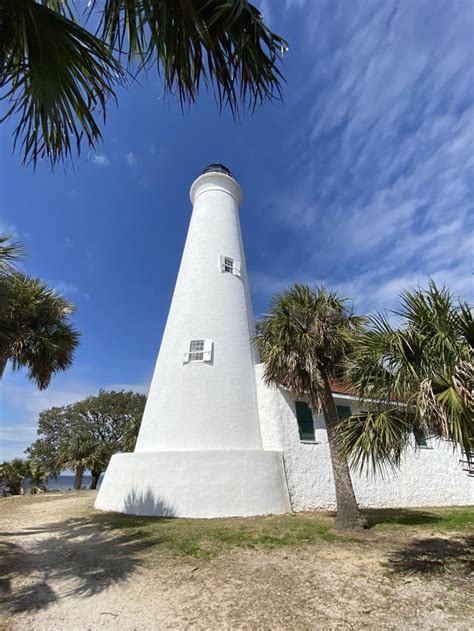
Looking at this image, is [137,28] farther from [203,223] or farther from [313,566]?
[203,223]

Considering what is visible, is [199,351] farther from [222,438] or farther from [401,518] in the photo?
[401,518]

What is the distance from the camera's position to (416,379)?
190 inches

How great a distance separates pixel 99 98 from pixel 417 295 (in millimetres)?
4723

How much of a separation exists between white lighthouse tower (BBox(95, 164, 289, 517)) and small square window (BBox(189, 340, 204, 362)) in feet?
0.12

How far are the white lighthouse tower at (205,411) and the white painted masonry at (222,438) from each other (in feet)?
0.10

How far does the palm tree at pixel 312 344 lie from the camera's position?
944 cm

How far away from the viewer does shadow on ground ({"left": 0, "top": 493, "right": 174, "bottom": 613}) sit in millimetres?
4992

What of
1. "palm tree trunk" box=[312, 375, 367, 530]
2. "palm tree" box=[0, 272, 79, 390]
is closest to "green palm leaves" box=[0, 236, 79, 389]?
"palm tree" box=[0, 272, 79, 390]

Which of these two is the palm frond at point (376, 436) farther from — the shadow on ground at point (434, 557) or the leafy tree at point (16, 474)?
the leafy tree at point (16, 474)

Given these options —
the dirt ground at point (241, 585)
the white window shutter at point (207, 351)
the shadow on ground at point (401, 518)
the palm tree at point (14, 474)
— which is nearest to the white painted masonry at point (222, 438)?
the white window shutter at point (207, 351)

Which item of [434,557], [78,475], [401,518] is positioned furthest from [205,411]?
[78,475]

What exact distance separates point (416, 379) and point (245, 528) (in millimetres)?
6159

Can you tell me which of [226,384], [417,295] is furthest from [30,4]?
[226,384]

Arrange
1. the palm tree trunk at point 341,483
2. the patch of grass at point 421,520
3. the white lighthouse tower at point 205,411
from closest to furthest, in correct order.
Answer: the palm tree trunk at point 341,483, the patch of grass at point 421,520, the white lighthouse tower at point 205,411
